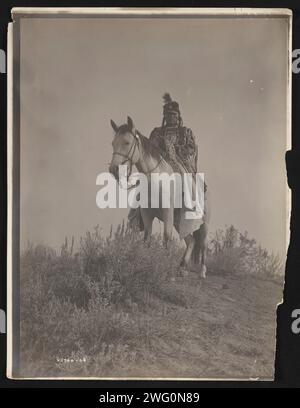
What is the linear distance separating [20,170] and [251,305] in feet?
4.95

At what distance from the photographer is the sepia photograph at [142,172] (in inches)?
97.4

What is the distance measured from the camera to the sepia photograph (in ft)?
8.12

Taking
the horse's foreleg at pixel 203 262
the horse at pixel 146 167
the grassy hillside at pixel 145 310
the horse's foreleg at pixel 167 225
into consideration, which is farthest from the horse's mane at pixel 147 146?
the horse's foreleg at pixel 203 262

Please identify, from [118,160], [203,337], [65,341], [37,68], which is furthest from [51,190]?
[203,337]

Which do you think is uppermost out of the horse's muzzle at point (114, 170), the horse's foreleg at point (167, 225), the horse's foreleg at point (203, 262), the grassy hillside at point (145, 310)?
the horse's muzzle at point (114, 170)

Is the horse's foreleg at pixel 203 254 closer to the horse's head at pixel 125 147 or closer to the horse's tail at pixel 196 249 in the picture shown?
the horse's tail at pixel 196 249

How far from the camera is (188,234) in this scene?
249 cm

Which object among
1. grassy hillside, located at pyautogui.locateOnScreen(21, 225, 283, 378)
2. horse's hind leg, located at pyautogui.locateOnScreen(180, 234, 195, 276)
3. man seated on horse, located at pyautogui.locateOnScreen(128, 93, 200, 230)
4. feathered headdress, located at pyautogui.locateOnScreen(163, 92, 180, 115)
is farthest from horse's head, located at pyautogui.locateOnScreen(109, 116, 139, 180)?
horse's hind leg, located at pyautogui.locateOnScreen(180, 234, 195, 276)

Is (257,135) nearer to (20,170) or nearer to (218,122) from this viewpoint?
(218,122)

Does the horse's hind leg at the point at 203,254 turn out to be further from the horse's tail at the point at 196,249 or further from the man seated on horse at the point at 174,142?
the man seated on horse at the point at 174,142

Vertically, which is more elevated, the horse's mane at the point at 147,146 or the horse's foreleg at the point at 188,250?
the horse's mane at the point at 147,146

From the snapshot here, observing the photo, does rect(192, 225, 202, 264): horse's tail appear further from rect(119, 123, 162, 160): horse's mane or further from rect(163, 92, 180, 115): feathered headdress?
rect(163, 92, 180, 115): feathered headdress

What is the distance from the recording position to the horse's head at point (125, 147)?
8.17ft

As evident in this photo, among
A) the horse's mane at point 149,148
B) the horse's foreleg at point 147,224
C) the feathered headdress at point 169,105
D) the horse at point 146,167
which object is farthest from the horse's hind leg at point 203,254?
the feathered headdress at point 169,105
